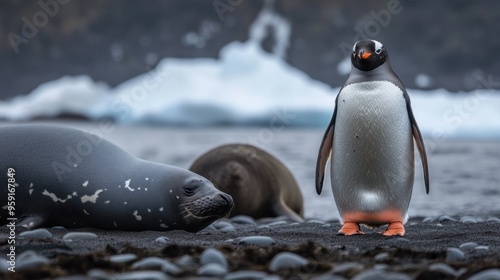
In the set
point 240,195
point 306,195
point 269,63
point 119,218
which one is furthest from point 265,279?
point 269,63

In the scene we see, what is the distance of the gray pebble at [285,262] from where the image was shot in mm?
2604

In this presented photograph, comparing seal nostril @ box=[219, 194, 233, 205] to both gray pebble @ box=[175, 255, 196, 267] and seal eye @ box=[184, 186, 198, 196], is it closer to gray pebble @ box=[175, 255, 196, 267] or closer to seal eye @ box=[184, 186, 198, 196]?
seal eye @ box=[184, 186, 198, 196]

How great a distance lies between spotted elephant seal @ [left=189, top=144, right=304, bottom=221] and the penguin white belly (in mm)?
1832

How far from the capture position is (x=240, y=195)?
21.0 feet

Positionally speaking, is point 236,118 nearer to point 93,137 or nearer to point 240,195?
point 240,195

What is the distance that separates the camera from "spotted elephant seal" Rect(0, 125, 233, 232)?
414 centimetres

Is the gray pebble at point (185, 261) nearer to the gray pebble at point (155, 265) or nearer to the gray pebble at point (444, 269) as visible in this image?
the gray pebble at point (155, 265)

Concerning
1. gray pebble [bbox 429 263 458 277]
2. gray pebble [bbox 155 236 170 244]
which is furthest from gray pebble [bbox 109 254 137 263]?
gray pebble [bbox 429 263 458 277]

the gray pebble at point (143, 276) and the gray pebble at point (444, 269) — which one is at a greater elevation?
the gray pebble at point (143, 276)

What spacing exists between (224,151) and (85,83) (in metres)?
31.1

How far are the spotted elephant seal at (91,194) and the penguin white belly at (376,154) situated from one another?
2.63 ft

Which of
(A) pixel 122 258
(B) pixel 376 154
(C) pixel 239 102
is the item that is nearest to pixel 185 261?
(A) pixel 122 258

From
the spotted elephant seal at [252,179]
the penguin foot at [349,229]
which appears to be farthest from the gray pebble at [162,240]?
the spotted elephant seal at [252,179]

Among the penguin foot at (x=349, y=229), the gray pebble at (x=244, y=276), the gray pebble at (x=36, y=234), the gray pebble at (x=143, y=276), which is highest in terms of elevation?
the gray pebble at (x=36, y=234)
